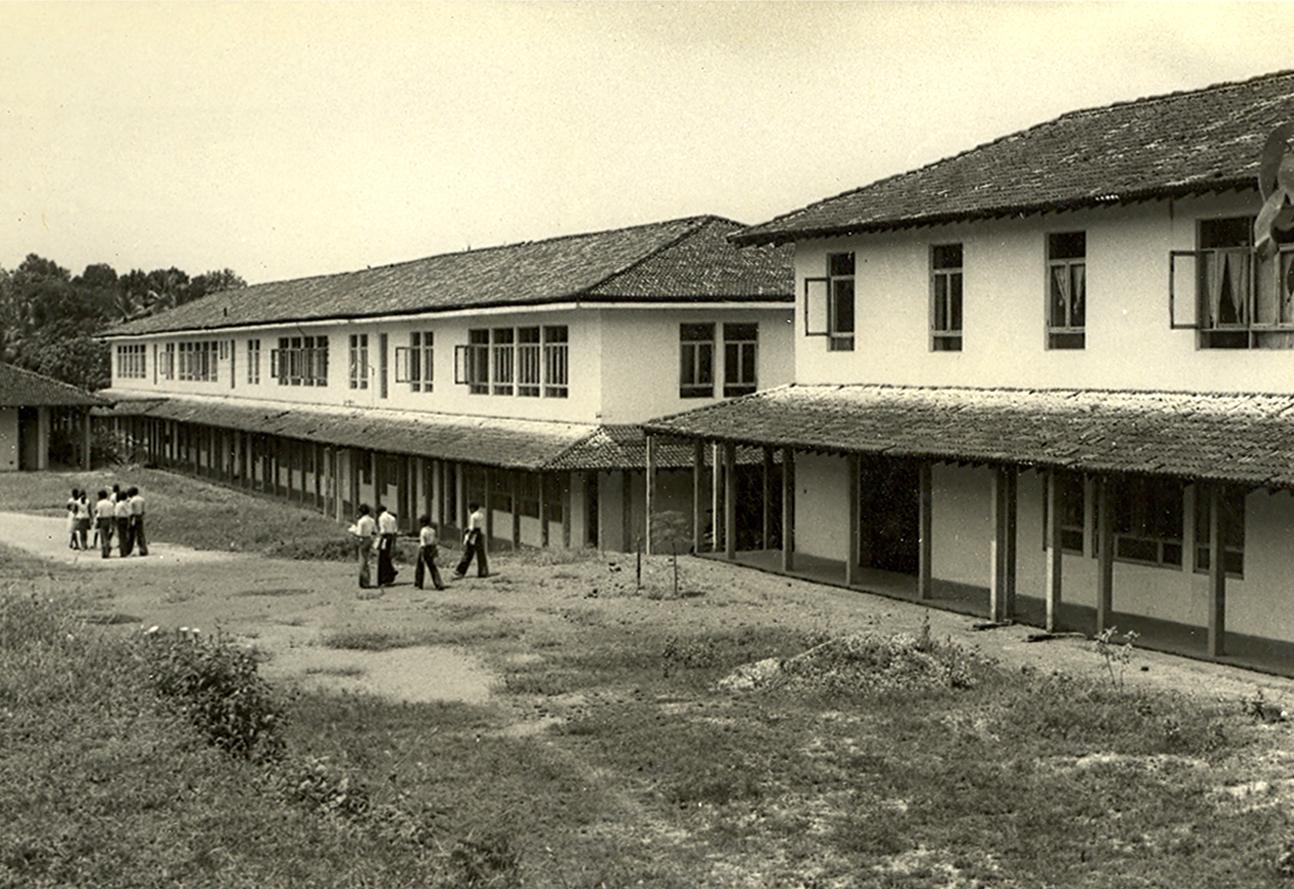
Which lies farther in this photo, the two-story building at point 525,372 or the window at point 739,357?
the window at point 739,357

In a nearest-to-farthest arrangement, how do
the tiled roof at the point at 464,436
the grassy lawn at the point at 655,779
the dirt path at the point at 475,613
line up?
the grassy lawn at the point at 655,779, the dirt path at the point at 475,613, the tiled roof at the point at 464,436

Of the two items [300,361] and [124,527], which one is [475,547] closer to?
[124,527]

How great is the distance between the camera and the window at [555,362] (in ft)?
94.0

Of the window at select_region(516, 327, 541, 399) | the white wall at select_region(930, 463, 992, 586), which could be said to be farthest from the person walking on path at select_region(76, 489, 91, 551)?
the white wall at select_region(930, 463, 992, 586)

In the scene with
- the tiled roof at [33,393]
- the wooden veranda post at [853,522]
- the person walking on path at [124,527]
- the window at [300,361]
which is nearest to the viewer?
the wooden veranda post at [853,522]

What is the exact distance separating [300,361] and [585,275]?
1599cm

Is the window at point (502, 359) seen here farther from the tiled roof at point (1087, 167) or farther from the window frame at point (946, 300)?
the window frame at point (946, 300)

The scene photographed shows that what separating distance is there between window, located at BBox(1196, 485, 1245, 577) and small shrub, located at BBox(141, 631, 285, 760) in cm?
989

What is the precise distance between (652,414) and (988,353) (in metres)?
9.77

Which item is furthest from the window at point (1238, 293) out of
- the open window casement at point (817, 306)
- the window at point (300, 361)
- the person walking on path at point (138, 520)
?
the window at point (300, 361)

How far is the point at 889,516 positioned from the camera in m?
21.9

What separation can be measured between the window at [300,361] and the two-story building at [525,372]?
0.08 m

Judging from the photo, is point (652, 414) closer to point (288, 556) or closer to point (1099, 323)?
point (288, 556)

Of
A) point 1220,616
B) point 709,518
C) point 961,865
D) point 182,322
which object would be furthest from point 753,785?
point 182,322
